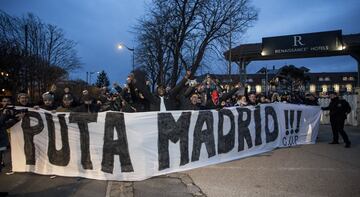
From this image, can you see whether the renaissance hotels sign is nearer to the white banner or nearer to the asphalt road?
the asphalt road

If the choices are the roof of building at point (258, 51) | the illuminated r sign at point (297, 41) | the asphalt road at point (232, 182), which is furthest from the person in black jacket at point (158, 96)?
the roof of building at point (258, 51)

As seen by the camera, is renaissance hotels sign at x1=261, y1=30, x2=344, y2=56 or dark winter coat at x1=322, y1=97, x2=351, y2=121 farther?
renaissance hotels sign at x1=261, y1=30, x2=344, y2=56

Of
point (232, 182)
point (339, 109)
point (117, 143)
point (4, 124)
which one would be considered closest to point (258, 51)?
point (339, 109)

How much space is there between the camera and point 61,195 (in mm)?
6508

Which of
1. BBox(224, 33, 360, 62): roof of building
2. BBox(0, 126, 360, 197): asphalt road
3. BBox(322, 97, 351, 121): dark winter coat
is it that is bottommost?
BBox(0, 126, 360, 197): asphalt road

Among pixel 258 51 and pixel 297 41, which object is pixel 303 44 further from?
pixel 258 51

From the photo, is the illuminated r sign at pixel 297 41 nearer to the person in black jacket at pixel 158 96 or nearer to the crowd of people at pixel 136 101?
the crowd of people at pixel 136 101

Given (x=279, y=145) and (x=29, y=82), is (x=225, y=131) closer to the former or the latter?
(x=279, y=145)

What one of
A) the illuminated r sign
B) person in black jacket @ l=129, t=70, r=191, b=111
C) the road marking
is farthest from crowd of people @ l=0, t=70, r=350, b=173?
the illuminated r sign

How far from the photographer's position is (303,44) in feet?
76.1

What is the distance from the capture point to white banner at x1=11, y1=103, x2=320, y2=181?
7.82m

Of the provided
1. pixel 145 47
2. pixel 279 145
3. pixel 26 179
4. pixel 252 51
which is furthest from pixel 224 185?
pixel 145 47

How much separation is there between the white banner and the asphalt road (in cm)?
28

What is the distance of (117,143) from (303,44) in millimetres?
18177
